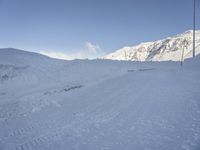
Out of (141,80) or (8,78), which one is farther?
(8,78)

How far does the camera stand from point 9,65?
129 ft

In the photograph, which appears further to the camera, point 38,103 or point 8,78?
point 8,78

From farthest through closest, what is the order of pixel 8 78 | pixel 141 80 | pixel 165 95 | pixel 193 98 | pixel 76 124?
pixel 8 78, pixel 141 80, pixel 165 95, pixel 193 98, pixel 76 124

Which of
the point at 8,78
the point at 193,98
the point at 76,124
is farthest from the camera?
the point at 8,78

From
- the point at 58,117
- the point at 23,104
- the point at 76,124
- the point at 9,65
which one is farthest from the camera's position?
the point at 9,65

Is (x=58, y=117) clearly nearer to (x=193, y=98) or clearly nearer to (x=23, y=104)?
(x=23, y=104)

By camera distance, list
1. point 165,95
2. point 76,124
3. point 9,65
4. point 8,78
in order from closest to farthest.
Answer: point 76,124, point 165,95, point 8,78, point 9,65

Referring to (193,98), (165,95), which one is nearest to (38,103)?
(165,95)

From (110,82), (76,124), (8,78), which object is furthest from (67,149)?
(8,78)

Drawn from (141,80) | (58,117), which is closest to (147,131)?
(58,117)

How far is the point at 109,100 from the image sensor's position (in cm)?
1517

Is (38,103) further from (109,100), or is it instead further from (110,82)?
(110,82)

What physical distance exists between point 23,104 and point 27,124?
458 centimetres

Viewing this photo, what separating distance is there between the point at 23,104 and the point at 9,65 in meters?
24.2
